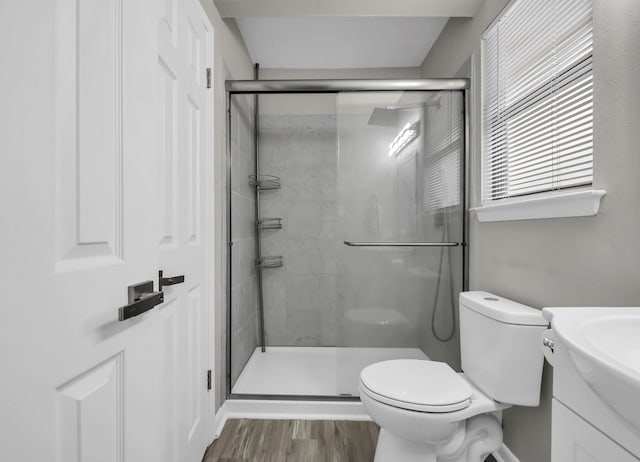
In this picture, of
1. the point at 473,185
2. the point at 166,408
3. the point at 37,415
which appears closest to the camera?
the point at 37,415

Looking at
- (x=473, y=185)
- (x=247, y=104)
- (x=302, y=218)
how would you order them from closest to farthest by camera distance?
(x=473, y=185), (x=247, y=104), (x=302, y=218)

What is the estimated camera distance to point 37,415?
0.48 meters

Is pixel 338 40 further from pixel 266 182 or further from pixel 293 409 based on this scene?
pixel 293 409

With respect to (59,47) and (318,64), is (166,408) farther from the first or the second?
(318,64)

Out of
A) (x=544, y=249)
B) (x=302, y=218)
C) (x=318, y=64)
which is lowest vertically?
(x=544, y=249)

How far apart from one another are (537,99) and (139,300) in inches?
62.6

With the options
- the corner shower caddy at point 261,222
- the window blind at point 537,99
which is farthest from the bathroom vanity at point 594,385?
the corner shower caddy at point 261,222

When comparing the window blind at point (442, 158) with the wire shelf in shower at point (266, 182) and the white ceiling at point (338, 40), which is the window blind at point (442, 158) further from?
the wire shelf in shower at point (266, 182)

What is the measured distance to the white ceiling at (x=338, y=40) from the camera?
7.32ft

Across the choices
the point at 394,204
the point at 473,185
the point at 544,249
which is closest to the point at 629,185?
the point at 544,249

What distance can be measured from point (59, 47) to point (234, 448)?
176cm

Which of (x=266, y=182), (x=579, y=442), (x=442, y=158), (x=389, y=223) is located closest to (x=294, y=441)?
(x=389, y=223)

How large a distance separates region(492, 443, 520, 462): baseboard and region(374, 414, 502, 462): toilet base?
27 centimetres

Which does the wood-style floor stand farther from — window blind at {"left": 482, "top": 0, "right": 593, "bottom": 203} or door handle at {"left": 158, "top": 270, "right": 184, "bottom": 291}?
window blind at {"left": 482, "top": 0, "right": 593, "bottom": 203}
